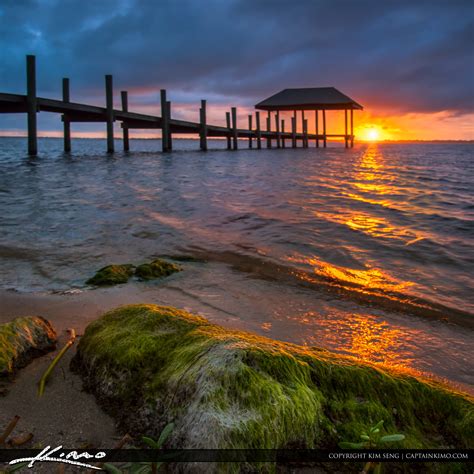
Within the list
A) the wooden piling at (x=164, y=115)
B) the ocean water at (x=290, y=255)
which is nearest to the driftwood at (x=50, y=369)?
the ocean water at (x=290, y=255)

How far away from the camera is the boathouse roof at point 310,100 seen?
45.2m

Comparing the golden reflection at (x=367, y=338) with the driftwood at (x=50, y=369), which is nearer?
the driftwood at (x=50, y=369)

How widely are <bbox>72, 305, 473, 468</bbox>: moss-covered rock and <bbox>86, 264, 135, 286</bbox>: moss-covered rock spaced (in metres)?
2.03

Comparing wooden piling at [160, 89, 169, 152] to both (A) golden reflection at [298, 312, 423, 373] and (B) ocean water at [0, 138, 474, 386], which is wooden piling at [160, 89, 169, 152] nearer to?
(B) ocean water at [0, 138, 474, 386]

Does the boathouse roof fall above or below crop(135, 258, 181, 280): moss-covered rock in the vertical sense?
above

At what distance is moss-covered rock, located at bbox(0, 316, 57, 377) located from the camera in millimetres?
2129

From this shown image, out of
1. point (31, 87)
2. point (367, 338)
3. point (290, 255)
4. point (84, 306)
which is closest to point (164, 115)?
point (31, 87)

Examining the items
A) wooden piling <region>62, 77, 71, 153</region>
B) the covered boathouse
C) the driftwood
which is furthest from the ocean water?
the covered boathouse

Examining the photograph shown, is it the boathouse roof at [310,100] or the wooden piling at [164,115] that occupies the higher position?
the boathouse roof at [310,100]

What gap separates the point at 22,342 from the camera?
2.30m

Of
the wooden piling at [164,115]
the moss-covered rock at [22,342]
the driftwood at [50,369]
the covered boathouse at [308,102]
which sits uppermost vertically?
the covered boathouse at [308,102]

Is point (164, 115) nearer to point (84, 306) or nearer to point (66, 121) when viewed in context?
point (66, 121)
